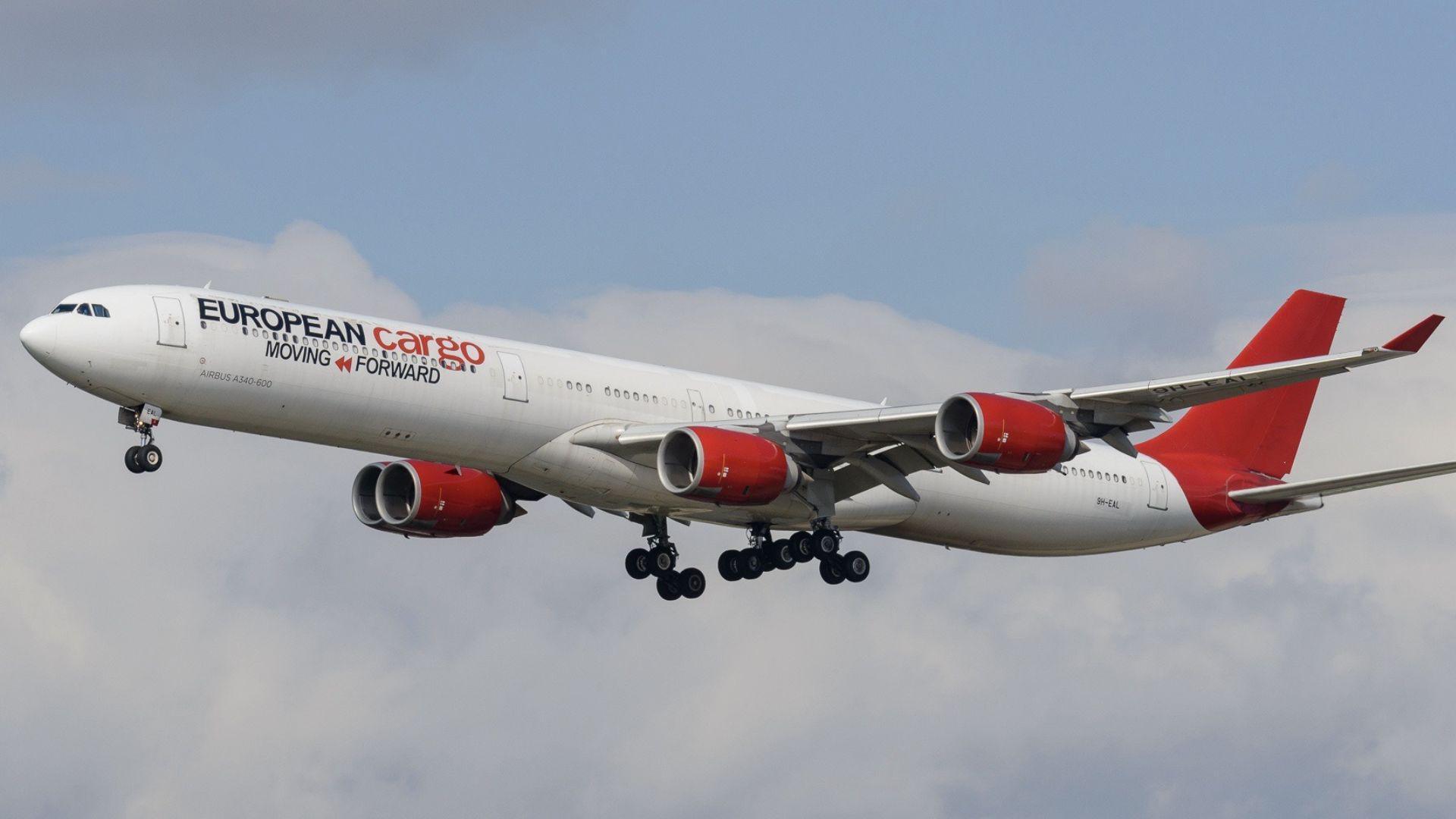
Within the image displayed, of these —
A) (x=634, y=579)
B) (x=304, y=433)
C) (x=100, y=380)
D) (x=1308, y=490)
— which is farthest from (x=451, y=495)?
(x=1308, y=490)

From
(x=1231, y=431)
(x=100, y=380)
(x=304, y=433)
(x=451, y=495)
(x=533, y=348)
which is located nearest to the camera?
(x=100, y=380)

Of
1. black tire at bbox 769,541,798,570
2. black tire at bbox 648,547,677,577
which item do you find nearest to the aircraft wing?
black tire at bbox 769,541,798,570

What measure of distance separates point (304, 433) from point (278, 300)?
2.80m

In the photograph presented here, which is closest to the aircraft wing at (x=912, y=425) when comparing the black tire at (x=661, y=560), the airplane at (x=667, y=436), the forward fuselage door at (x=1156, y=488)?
the airplane at (x=667, y=436)

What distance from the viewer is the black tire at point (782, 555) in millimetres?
49281

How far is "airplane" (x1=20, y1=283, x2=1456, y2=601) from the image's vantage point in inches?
1592

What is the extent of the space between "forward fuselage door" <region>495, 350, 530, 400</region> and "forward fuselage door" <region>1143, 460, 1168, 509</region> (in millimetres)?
18469

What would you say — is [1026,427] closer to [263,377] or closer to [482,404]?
[482,404]

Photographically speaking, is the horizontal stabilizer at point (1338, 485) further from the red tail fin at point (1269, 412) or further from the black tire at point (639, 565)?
the black tire at point (639, 565)

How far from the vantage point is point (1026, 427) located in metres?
42.7

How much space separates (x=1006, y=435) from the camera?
1676 inches

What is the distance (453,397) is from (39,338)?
27.0 ft

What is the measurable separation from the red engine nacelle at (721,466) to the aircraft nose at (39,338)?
41.5ft

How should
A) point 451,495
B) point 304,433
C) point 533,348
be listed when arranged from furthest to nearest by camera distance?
point 451,495 < point 533,348 < point 304,433
